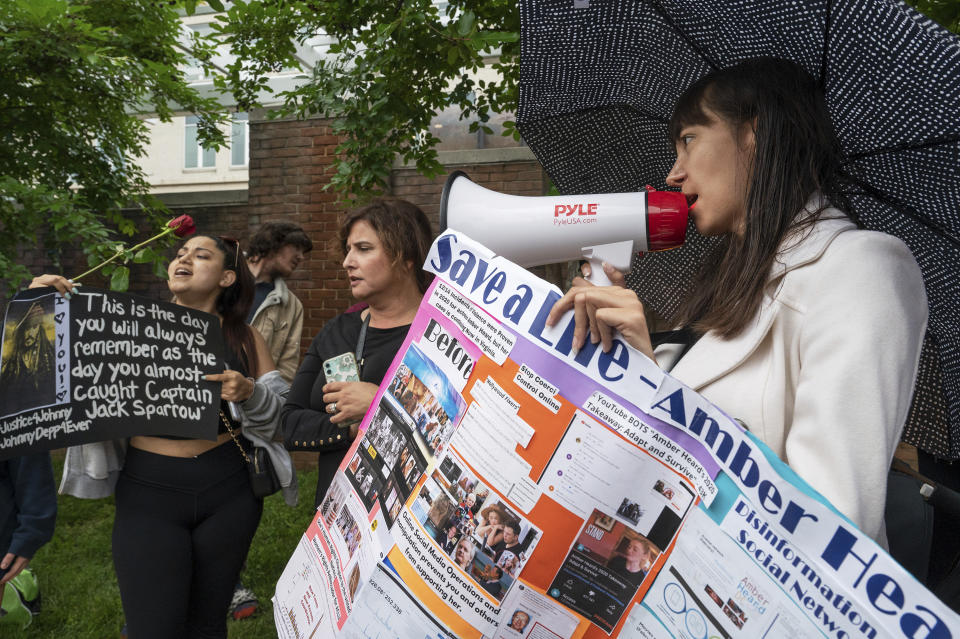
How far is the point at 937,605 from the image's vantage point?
0.76 metres

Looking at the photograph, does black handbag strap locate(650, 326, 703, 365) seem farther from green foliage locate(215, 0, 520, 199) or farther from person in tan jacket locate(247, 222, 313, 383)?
person in tan jacket locate(247, 222, 313, 383)

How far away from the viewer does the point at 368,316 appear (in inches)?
110

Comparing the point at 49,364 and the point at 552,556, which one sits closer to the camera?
the point at 552,556

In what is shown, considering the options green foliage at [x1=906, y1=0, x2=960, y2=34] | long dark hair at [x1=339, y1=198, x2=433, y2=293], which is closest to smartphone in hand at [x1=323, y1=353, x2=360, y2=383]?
long dark hair at [x1=339, y1=198, x2=433, y2=293]

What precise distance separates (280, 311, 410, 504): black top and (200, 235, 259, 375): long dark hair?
1.56ft

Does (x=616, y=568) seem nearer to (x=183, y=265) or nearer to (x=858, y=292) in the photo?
(x=858, y=292)

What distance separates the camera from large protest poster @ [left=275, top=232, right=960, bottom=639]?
2.87 feet

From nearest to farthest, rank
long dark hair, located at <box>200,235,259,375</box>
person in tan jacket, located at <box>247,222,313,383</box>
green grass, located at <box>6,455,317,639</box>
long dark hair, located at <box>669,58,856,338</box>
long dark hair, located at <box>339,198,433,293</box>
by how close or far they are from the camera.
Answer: long dark hair, located at <box>669,58,856,338</box> < long dark hair, located at <box>339,198,433,293</box> < long dark hair, located at <box>200,235,259,375</box> < green grass, located at <box>6,455,317,639</box> < person in tan jacket, located at <box>247,222,313,383</box>

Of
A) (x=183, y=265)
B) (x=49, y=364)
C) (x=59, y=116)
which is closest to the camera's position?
(x=49, y=364)

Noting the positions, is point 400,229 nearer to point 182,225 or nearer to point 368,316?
point 368,316

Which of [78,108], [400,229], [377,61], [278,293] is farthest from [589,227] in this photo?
[78,108]

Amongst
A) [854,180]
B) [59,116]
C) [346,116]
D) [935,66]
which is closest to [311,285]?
[59,116]

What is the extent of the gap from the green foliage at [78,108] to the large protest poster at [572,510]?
13.8 ft

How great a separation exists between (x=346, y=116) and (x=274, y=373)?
6.63 ft
